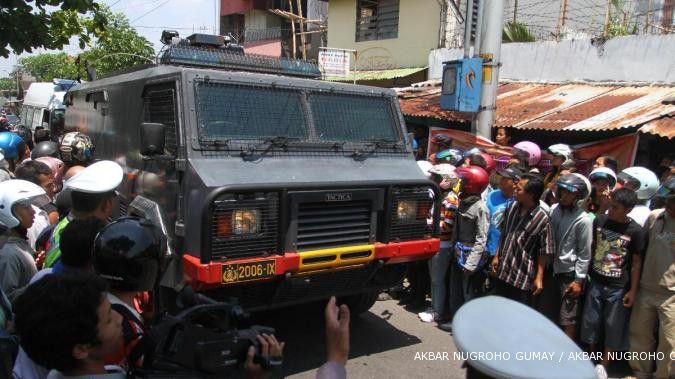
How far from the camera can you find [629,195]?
146 inches

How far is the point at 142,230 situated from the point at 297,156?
2.21m

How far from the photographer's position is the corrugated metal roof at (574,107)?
6785mm

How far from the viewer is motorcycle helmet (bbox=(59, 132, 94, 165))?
5.30m

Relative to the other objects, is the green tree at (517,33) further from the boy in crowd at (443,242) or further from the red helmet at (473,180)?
the red helmet at (473,180)

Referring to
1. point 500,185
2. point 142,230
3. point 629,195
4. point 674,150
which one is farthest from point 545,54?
point 142,230

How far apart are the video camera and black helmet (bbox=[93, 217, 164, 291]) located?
0.45 m

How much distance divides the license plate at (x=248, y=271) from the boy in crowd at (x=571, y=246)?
2.33 m

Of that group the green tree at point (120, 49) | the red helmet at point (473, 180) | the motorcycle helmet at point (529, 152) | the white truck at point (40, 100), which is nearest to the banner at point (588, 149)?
the motorcycle helmet at point (529, 152)

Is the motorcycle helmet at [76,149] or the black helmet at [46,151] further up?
the motorcycle helmet at [76,149]

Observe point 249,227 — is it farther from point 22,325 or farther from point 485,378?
point 485,378

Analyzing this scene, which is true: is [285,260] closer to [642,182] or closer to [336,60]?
[642,182]

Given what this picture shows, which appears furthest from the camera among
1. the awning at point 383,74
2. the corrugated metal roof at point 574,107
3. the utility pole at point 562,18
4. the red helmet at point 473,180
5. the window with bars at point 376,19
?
the window with bars at point 376,19

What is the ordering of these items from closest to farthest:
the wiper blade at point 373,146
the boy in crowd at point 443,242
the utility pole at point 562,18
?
the wiper blade at point 373,146 < the boy in crowd at point 443,242 < the utility pole at point 562,18

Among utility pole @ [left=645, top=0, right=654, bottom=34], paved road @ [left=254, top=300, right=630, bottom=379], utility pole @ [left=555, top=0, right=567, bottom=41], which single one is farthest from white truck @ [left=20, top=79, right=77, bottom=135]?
utility pole @ [left=645, top=0, right=654, bottom=34]
